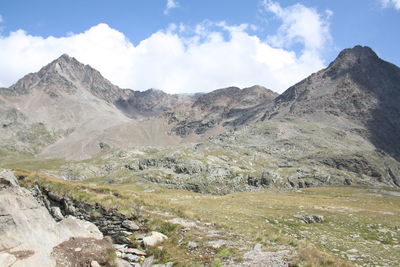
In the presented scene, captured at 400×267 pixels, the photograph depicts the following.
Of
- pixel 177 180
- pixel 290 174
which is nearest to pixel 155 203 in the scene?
pixel 177 180

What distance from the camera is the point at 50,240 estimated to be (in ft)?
52.5

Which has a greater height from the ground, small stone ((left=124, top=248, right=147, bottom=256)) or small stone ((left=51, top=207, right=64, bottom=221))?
small stone ((left=51, top=207, right=64, bottom=221))

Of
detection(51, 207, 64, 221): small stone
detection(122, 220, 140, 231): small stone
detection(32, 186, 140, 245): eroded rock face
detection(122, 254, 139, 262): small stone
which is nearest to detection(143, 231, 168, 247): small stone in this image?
detection(122, 254, 139, 262): small stone

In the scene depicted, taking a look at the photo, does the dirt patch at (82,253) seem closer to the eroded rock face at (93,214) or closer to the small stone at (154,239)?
the small stone at (154,239)

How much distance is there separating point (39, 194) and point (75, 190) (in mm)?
3064

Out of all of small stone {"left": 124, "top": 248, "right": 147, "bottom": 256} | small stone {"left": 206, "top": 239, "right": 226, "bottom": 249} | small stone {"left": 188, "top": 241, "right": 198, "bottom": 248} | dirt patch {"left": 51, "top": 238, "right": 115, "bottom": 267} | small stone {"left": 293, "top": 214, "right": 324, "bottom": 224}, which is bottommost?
small stone {"left": 293, "top": 214, "right": 324, "bottom": 224}

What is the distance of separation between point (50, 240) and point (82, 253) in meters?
1.79

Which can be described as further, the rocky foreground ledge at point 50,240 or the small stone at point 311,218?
the small stone at point 311,218

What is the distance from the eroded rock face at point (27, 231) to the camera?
1432cm

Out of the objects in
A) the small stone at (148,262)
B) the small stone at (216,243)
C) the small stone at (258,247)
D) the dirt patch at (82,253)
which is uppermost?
the small stone at (258,247)

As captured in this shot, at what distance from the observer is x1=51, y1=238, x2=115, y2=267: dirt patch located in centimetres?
1520

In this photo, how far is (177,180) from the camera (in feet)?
453

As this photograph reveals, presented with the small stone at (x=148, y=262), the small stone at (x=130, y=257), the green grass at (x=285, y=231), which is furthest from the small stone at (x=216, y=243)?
the small stone at (x=130, y=257)

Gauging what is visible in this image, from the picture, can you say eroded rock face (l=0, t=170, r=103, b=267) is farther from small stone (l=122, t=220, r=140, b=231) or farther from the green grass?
the green grass
